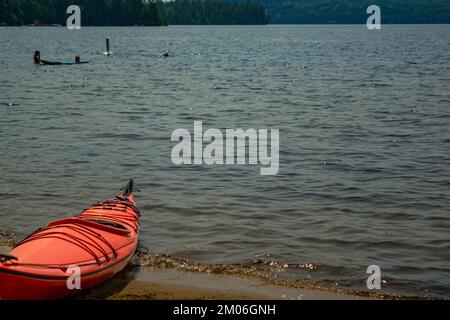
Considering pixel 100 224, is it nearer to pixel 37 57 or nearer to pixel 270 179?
pixel 270 179

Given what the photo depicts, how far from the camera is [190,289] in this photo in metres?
10.4

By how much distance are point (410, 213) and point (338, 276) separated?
166 inches

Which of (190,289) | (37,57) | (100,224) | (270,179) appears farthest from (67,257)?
(37,57)

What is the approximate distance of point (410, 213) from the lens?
14914 mm

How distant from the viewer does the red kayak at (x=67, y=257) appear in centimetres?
911

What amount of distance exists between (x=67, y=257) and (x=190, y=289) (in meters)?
1.99

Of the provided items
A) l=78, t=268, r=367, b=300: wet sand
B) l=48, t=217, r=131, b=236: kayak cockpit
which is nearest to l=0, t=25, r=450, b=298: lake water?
l=78, t=268, r=367, b=300: wet sand

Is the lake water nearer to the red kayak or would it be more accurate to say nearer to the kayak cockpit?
the kayak cockpit

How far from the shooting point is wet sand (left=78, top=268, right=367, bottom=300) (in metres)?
10.0

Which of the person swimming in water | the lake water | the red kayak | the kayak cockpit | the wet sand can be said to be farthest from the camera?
the person swimming in water

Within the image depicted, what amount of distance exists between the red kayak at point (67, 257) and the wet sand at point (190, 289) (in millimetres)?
261

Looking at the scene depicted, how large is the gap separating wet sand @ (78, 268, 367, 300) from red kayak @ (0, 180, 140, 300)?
0.26 meters

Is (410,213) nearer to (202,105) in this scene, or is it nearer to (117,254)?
(117,254)
